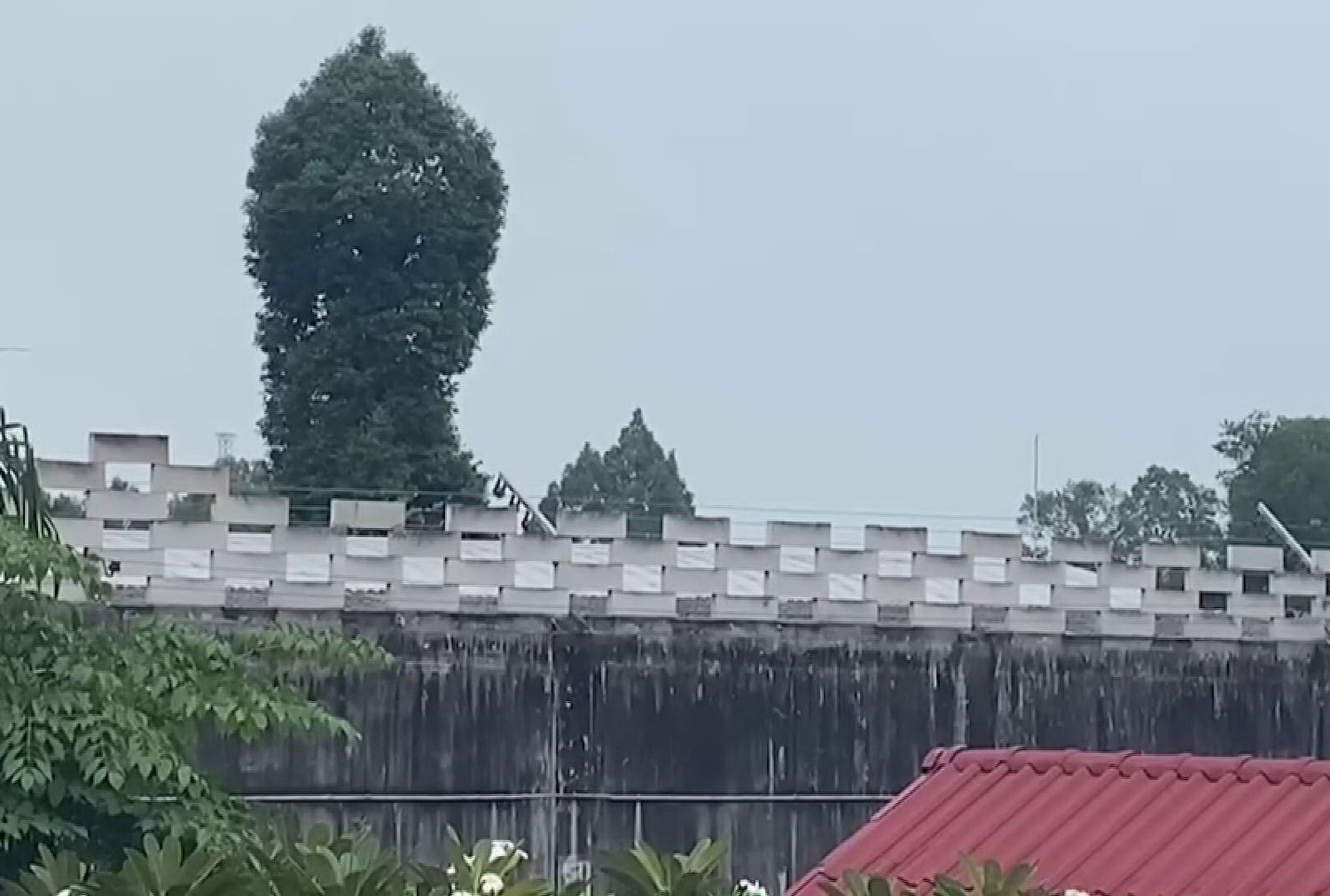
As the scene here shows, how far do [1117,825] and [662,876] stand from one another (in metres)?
3.26

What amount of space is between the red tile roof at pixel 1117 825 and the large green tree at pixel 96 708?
71.9 inches

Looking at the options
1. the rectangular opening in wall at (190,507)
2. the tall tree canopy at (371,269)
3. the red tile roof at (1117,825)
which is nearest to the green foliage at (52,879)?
the red tile roof at (1117,825)

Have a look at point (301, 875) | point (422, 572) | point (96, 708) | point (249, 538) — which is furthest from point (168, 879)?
point (422, 572)

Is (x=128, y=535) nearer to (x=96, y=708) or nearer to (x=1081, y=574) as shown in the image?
(x=96, y=708)

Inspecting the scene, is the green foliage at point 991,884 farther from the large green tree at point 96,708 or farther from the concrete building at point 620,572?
the concrete building at point 620,572

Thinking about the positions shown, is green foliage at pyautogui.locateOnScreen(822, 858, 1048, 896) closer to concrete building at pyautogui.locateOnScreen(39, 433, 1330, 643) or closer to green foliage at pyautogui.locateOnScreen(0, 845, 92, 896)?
green foliage at pyautogui.locateOnScreen(0, 845, 92, 896)

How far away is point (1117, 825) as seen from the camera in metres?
7.73

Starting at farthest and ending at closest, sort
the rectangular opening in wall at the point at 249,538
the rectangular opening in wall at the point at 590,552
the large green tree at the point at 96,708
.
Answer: the rectangular opening in wall at the point at 590,552 < the rectangular opening in wall at the point at 249,538 < the large green tree at the point at 96,708

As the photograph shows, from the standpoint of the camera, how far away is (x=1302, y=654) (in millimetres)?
15789

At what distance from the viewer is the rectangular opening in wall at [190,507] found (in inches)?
500

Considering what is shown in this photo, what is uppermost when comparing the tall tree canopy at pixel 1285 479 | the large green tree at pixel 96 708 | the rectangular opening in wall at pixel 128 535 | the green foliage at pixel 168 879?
the tall tree canopy at pixel 1285 479

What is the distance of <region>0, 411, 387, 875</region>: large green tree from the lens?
714 centimetres

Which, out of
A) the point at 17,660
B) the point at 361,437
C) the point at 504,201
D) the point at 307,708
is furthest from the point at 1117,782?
the point at 504,201

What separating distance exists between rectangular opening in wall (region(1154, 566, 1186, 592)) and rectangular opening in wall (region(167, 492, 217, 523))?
6.29m
